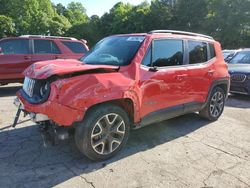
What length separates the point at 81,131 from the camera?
3877mm

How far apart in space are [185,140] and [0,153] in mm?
3049

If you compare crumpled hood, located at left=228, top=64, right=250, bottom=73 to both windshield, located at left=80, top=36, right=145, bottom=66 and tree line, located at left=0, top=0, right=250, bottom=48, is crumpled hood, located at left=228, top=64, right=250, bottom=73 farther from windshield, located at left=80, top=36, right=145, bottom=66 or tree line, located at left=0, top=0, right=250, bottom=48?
→ tree line, located at left=0, top=0, right=250, bottom=48


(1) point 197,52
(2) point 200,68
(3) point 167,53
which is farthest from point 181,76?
(1) point 197,52

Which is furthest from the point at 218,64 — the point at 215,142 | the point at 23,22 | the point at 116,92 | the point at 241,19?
the point at 23,22

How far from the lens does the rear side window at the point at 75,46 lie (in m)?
9.81

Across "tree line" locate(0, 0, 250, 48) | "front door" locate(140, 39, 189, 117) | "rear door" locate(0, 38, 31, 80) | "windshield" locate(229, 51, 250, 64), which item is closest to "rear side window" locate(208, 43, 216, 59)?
"front door" locate(140, 39, 189, 117)

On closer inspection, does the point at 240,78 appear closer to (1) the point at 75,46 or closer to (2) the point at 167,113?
(2) the point at 167,113

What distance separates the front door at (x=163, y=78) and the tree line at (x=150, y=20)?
1117 inches

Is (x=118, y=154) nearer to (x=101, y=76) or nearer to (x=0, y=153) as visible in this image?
(x=101, y=76)

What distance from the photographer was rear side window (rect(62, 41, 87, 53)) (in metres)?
9.81

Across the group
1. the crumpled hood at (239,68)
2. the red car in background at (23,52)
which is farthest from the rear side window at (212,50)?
the red car in background at (23,52)

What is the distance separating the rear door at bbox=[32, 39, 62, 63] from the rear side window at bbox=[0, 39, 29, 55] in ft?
0.80

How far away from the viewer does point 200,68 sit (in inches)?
223

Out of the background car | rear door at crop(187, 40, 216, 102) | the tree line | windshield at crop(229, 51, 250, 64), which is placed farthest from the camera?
the tree line
